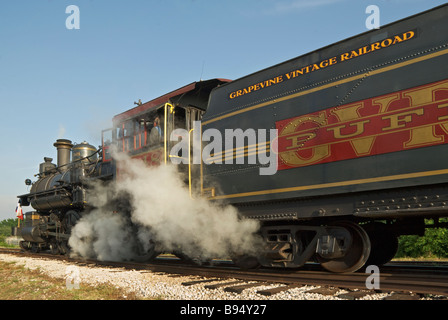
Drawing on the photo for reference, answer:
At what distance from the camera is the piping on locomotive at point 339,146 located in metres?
4.55

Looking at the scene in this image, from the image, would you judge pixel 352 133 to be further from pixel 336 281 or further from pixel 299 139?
pixel 336 281

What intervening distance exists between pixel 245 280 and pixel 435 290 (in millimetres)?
2743

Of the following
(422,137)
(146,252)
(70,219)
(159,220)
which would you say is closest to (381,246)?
(422,137)

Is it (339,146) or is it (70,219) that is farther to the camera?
(70,219)

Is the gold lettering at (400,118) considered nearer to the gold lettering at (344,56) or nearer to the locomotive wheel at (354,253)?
the gold lettering at (344,56)

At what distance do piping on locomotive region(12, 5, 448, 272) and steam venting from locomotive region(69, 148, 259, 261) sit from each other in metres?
0.32

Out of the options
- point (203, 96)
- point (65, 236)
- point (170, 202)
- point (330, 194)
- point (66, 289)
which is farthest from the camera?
point (65, 236)

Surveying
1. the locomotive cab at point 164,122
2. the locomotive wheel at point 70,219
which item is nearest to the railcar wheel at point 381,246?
the locomotive cab at point 164,122

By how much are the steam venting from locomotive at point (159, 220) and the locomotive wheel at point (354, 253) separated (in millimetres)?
1454

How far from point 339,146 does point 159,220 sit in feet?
14.5

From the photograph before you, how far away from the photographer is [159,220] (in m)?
8.11
